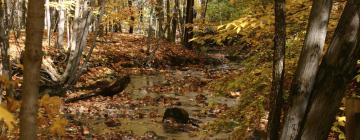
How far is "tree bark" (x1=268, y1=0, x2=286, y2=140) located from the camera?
146 inches

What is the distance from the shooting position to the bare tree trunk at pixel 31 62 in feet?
8.04

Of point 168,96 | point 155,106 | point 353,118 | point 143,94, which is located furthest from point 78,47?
point 353,118

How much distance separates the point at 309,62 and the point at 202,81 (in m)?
14.4

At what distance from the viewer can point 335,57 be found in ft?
9.96

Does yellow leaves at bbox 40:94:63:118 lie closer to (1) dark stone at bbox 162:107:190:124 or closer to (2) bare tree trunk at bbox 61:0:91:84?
(1) dark stone at bbox 162:107:190:124

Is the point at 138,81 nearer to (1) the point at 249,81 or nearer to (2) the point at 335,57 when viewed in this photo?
(1) the point at 249,81

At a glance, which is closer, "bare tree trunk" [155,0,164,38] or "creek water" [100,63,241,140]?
"creek water" [100,63,241,140]

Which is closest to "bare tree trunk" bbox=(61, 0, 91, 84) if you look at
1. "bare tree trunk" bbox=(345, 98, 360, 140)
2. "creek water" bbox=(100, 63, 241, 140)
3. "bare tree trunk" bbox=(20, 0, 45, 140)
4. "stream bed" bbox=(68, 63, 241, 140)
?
"stream bed" bbox=(68, 63, 241, 140)

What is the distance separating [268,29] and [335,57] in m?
2.16

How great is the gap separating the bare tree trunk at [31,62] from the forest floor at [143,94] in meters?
1.80

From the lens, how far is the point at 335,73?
3043 millimetres

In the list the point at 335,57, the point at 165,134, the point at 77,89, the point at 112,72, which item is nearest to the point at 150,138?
the point at 165,134

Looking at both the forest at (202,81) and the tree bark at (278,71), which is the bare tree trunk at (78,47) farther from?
the tree bark at (278,71)

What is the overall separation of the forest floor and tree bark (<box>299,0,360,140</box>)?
2.72m
